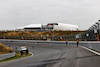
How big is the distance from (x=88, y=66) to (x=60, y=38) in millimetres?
58379

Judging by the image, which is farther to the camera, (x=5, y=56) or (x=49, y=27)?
(x=49, y=27)

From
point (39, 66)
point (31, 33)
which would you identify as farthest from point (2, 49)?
point (31, 33)

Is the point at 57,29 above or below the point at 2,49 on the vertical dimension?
above

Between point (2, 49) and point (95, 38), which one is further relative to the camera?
point (95, 38)

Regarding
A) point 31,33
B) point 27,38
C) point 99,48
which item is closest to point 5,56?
point 99,48

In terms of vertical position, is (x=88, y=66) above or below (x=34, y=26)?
below

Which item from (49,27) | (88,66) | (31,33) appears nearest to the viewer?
(88,66)

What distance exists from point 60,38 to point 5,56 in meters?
51.1

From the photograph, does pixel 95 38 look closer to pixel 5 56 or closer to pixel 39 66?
pixel 5 56

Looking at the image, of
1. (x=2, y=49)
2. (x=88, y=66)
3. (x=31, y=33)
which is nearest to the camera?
(x=88, y=66)

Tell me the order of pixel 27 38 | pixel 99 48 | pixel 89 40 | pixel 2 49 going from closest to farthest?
pixel 99 48
pixel 2 49
pixel 89 40
pixel 27 38

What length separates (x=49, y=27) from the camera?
→ 111 meters

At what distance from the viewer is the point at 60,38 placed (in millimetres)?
68000

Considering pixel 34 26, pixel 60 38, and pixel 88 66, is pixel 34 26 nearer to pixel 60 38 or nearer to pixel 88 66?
pixel 60 38
